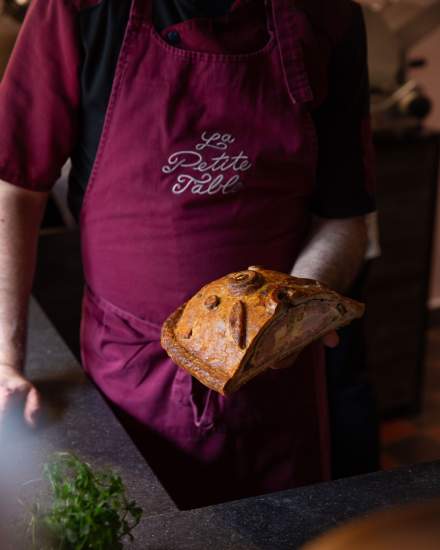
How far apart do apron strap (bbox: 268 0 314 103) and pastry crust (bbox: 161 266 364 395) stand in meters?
0.33

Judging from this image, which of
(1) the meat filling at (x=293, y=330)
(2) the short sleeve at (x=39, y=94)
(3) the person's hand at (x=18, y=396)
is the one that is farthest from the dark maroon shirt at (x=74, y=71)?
(1) the meat filling at (x=293, y=330)

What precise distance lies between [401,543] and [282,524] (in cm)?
43

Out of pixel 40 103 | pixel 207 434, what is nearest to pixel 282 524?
pixel 207 434

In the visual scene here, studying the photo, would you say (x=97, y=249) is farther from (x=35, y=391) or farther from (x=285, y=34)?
(x=285, y=34)

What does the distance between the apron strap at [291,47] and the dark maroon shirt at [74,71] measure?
0.11ft

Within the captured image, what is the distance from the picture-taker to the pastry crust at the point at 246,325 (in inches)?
32.5

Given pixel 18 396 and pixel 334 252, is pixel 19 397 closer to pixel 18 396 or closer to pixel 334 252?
pixel 18 396

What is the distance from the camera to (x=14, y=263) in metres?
1.08

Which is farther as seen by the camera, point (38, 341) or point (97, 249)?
point (38, 341)

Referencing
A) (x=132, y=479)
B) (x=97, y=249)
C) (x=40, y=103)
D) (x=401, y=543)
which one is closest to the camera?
(x=401, y=543)

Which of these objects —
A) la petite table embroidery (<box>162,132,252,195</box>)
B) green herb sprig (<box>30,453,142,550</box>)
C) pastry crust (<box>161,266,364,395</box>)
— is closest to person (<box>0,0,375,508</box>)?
la petite table embroidery (<box>162,132,252,195</box>)

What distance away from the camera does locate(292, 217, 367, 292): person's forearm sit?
112 cm

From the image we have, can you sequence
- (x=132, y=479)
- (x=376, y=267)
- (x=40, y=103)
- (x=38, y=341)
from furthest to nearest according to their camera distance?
(x=376, y=267), (x=38, y=341), (x=40, y=103), (x=132, y=479)

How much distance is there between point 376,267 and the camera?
8.82 ft
